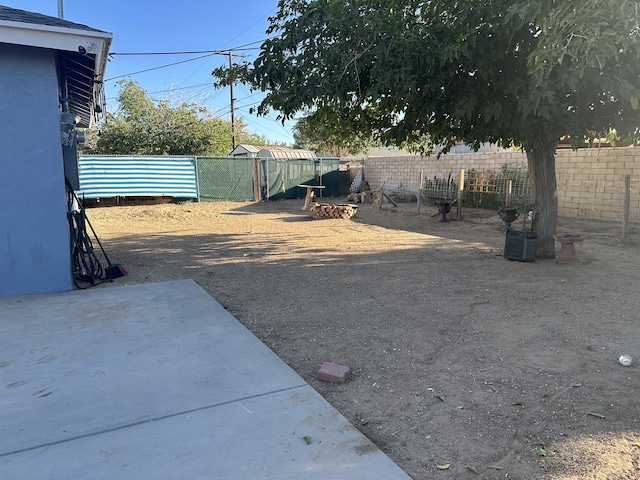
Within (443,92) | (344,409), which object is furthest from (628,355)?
(443,92)

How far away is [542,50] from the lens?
Result: 4.09 meters

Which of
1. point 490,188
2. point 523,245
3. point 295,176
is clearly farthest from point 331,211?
point 523,245

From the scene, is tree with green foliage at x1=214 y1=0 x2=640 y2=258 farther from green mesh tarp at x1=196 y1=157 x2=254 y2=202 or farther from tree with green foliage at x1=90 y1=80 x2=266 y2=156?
tree with green foliage at x1=90 y1=80 x2=266 y2=156

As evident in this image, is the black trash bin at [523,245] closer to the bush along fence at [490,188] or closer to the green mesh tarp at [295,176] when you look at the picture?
the bush along fence at [490,188]

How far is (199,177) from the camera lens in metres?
17.8

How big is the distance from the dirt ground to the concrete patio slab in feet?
0.97

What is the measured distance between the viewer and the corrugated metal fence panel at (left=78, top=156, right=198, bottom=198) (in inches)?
624

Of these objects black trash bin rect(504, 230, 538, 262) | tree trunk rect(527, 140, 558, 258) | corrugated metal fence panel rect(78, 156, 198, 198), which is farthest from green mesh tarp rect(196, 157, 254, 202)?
black trash bin rect(504, 230, 538, 262)

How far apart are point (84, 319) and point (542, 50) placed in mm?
5134

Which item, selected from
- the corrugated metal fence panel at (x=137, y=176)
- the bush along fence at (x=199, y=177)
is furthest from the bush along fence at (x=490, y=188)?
the corrugated metal fence panel at (x=137, y=176)

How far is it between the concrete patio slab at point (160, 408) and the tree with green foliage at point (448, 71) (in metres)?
3.59

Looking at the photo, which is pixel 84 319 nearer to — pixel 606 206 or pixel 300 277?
pixel 300 277

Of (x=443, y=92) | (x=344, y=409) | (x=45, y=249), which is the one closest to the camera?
(x=344, y=409)

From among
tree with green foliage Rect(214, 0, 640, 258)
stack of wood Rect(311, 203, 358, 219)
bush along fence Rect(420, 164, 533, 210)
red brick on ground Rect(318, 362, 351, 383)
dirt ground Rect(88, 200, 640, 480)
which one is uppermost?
tree with green foliage Rect(214, 0, 640, 258)
